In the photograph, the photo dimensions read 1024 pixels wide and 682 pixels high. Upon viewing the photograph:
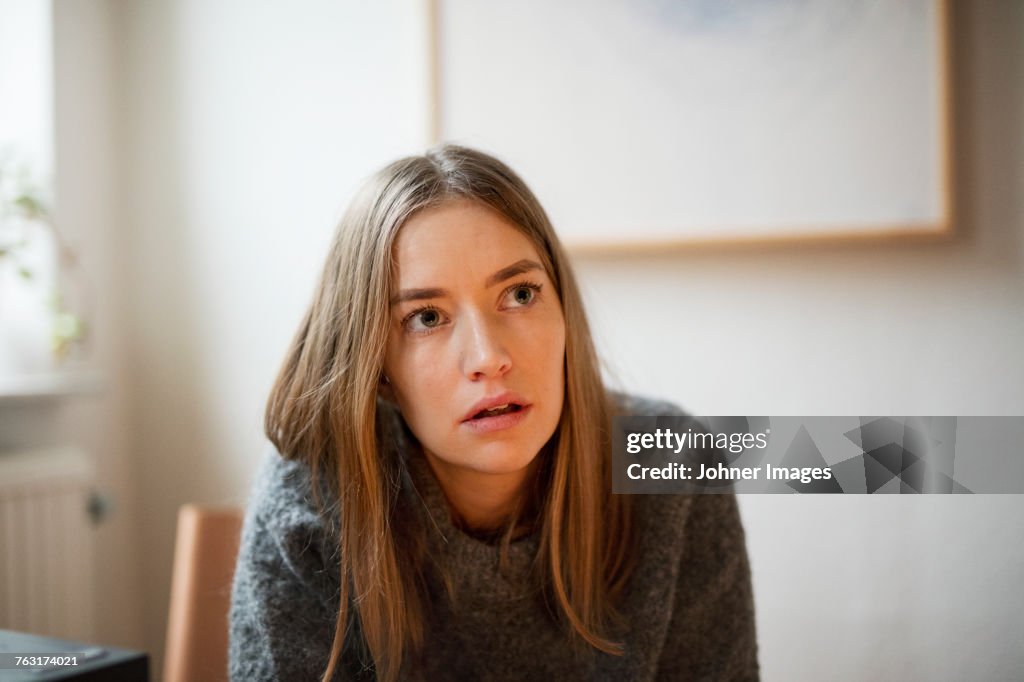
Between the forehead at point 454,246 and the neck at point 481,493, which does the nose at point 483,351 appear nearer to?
the forehead at point 454,246

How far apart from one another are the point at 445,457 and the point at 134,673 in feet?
1.06

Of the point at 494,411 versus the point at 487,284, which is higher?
the point at 487,284

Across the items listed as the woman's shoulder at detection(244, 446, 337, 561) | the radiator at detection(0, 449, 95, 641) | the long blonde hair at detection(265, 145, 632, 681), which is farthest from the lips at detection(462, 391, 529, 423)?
the radiator at detection(0, 449, 95, 641)

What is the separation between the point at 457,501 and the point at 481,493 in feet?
0.12

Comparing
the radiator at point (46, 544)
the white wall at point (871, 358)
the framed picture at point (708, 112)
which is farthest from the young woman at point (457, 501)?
the radiator at point (46, 544)

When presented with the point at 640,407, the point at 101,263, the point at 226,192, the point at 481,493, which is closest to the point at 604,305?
the point at 640,407

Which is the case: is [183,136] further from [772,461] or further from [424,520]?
[772,461]

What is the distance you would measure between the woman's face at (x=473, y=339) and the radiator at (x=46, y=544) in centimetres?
83

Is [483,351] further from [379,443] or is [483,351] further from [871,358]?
[871,358]

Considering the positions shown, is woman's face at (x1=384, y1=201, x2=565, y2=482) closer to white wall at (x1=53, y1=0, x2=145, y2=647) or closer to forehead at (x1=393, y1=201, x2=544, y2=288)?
forehead at (x1=393, y1=201, x2=544, y2=288)

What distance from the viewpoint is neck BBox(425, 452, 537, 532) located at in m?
0.91

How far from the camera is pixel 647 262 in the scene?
1269 millimetres

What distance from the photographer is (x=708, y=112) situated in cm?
121

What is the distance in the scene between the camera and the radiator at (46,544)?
1259 millimetres
